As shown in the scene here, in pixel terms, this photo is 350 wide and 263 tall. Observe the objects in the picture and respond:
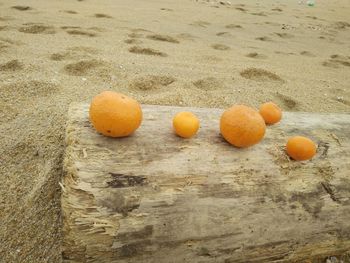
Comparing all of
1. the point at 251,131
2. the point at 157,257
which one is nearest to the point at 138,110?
the point at 251,131

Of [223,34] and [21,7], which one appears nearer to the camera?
[21,7]

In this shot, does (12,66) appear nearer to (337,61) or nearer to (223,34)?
(223,34)

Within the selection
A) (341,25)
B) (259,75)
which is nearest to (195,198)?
(259,75)

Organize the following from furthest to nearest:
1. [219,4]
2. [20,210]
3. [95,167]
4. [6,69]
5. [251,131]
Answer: [219,4]
[6,69]
[20,210]
[251,131]
[95,167]

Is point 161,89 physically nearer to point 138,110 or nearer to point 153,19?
point 138,110

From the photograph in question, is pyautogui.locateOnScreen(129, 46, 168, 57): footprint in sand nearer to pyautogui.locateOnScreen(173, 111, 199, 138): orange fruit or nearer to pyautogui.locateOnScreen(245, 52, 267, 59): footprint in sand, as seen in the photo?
pyautogui.locateOnScreen(245, 52, 267, 59): footprint in sand

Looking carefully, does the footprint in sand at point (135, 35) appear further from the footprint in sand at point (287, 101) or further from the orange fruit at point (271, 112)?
the orange fruit at point (271, 112)
